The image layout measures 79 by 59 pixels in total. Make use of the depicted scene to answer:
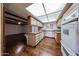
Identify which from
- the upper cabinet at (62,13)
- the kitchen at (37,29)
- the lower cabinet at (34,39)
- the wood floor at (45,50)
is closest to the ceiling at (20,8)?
the kitchen at (37,29)

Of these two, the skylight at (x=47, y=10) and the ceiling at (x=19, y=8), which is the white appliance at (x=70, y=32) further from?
the ceiling at (x=19, y=8)

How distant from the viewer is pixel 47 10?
0.88m

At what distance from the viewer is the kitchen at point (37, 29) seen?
2.58 ft

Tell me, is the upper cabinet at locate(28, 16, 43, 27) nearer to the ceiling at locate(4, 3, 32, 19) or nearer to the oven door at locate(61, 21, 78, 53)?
the ceiling at locate(4, 3, 32, 19)

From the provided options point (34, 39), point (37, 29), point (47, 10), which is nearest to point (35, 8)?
point (47, 10)

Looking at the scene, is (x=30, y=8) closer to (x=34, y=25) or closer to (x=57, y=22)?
(x=34, y=25)

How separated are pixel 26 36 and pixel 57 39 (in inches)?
15.0

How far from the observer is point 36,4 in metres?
0.82

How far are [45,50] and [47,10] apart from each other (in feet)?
1.51

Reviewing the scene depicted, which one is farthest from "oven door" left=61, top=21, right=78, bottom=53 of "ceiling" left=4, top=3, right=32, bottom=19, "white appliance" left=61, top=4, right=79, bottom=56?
"ceiling" left=4, top=3, right=32, bottom=19

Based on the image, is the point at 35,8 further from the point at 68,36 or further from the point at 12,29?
the point at 68,36

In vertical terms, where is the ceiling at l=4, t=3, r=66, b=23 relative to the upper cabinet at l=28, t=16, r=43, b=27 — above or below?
above

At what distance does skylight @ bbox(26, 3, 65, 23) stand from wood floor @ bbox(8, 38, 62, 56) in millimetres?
292

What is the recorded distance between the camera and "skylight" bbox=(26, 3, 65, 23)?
826mm
